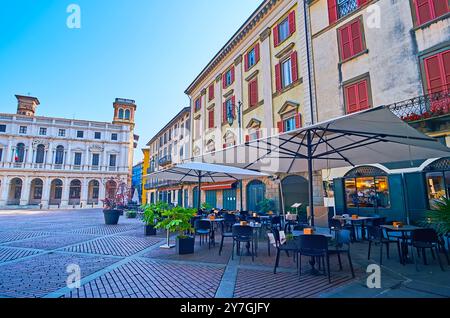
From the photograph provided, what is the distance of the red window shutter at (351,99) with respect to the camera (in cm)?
1043

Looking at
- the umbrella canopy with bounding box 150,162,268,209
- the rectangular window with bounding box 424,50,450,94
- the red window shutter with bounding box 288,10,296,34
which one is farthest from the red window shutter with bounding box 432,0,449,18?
the umbrella canopy with bounding box 150,162,268,209

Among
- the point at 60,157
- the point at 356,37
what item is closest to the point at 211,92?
the point at 356,37

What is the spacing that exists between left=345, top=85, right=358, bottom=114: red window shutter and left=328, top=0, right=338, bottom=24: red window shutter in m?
3.75

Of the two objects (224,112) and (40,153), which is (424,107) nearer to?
(224,112)

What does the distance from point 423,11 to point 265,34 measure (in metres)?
8.59

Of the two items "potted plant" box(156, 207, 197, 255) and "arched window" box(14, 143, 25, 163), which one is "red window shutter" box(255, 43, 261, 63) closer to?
"potted plant" box(156, 207, 197, 255)

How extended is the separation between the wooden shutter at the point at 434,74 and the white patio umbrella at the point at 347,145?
3.62 m

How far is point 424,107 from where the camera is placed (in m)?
8.17

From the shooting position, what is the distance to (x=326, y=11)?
12.1m

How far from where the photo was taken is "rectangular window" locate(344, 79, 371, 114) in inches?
399

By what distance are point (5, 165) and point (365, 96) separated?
49.4 m

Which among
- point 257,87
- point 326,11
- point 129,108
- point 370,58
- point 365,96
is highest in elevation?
point 129,108
